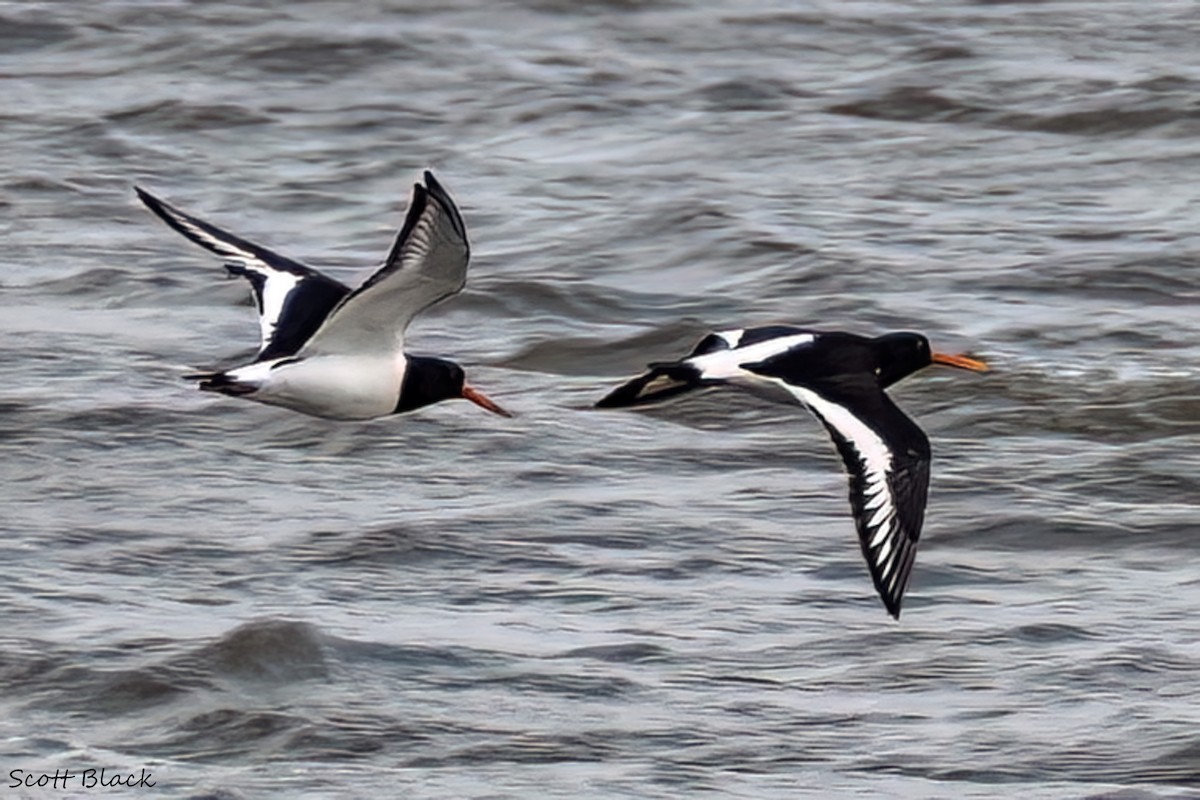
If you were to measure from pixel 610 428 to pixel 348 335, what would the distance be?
224 cm

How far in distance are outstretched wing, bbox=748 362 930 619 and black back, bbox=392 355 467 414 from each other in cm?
77

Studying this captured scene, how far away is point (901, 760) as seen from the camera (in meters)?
6.57

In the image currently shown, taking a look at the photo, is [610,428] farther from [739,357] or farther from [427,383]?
[739,357]

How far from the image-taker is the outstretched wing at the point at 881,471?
6340mm

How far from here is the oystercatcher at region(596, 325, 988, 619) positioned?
253 inches

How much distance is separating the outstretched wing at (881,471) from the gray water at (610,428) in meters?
0.50

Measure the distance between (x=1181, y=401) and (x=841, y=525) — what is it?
1.64 metres

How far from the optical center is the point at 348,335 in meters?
7.01

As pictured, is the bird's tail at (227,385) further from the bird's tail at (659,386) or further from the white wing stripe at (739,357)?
the white wing stripe at (739,357)

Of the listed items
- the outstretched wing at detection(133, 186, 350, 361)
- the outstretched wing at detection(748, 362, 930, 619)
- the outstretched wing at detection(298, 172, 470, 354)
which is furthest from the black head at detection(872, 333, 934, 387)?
the outstretched wing at detection(133, 186, 350, 361)

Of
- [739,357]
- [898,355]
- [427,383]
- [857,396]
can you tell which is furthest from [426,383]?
[898,355]

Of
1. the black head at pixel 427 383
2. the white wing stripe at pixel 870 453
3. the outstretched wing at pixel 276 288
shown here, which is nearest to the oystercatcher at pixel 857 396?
the white wing stripe at pixel 870 453

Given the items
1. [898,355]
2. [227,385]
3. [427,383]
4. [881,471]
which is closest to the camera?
[881,471]

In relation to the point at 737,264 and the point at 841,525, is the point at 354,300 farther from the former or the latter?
the point at 737,264
